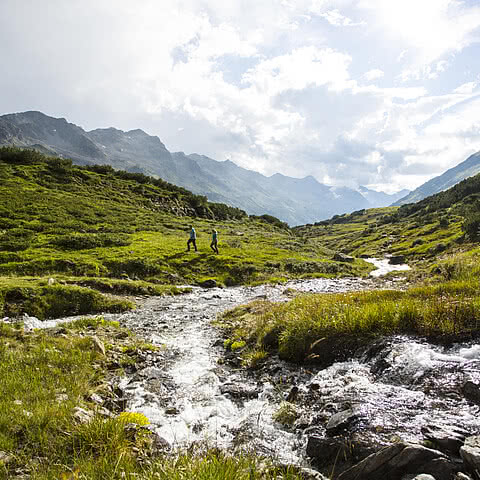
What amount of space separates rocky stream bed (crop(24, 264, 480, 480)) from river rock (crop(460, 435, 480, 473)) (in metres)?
0.01

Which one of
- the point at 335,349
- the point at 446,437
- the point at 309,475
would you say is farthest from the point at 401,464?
the point at 335,349

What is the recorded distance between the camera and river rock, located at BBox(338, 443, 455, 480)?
402 cm

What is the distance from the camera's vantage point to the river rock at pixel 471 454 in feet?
12.4

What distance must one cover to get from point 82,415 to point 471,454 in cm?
648

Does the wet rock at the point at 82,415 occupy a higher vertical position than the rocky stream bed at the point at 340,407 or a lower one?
higher

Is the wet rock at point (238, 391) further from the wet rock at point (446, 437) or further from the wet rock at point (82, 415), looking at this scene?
the wet rock at point (446, 437)

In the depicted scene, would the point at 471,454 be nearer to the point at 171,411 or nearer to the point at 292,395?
the point at 292,395

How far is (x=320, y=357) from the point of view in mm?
8836

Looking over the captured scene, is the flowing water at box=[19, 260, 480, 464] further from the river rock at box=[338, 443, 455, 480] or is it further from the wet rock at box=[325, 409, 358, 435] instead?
the river rock at box=[338, 443, 455, 480]

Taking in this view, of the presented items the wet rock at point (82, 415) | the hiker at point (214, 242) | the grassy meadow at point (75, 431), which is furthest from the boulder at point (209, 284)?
the wet rock at point (82, 415)

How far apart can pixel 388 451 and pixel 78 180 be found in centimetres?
7477

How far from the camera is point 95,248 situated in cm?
3253

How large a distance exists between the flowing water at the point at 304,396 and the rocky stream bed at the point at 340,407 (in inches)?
0.9

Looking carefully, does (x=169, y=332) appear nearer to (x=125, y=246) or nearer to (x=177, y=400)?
(x=177, y=400)
